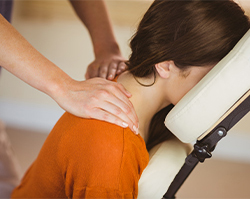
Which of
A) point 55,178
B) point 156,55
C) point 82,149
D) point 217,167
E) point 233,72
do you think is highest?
point 233,72

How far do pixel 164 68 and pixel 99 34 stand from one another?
399 mm

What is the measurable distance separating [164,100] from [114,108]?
25 centimetres

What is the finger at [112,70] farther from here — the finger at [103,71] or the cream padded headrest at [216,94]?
the cream padded headrest at [216,94]

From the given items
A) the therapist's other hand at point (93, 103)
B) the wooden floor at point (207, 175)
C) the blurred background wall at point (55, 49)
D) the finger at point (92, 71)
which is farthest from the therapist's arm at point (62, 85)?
the blurred background wall at point (55, 49)

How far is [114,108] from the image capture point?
0.75 m

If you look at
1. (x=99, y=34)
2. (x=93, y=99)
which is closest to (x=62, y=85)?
(x=93, y=99)

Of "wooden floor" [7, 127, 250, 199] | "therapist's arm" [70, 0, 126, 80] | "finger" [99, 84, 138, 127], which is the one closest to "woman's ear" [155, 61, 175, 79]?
"finger" [99, 84, 138, 127]

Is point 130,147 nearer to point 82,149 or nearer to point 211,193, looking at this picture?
point 82,149

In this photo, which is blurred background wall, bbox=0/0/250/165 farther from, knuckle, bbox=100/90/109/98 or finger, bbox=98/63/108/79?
knuckle, bbox=100/90/109/98

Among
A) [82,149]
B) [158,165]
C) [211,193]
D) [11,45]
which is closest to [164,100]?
[158,165]

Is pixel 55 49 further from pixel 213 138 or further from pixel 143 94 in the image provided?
pixel 213 138

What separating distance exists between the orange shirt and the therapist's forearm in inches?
4.7

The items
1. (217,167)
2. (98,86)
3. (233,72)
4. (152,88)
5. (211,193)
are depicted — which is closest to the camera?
(233,72)

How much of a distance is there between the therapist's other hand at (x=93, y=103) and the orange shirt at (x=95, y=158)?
0.06 feet
